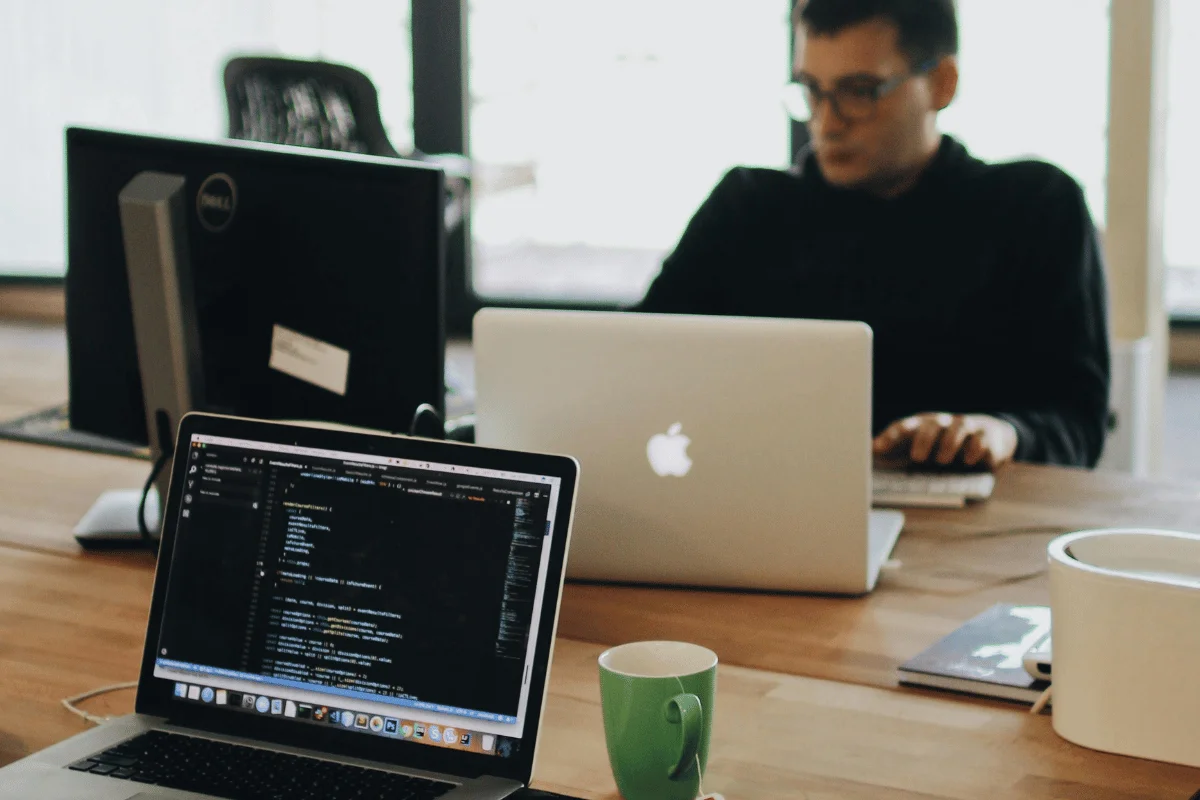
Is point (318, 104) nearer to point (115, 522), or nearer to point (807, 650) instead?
point (115, 522)

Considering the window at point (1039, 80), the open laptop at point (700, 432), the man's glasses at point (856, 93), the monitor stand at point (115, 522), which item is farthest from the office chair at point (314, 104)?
the open laptop at point (700, 432)

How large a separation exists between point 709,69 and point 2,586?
13.1ft

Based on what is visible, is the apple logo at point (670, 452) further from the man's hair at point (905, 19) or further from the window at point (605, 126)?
the window at point (605, 126)

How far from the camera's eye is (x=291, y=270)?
4.99 feet

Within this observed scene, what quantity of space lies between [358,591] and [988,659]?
1.84 feet

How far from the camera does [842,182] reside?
2.23 metres

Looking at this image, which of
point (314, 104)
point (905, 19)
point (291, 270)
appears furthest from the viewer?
point (314, 104)

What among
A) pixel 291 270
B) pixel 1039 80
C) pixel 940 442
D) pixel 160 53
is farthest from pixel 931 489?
pixel 160 53

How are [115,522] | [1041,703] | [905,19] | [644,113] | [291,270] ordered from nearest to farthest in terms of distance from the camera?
[1041,703] < [291,270] < [115,522] < [905,19] < [644,113]

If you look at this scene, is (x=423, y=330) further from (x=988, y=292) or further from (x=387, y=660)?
(x=988, y=292)

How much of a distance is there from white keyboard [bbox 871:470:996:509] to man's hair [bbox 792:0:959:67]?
72 centimetres

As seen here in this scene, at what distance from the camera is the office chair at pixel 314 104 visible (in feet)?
13.6

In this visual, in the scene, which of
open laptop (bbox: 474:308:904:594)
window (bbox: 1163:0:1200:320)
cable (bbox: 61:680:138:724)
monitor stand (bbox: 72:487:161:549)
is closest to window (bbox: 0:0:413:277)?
window (bbox: 1163:0:1200:320)

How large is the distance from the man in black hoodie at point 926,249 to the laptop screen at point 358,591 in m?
1.12
